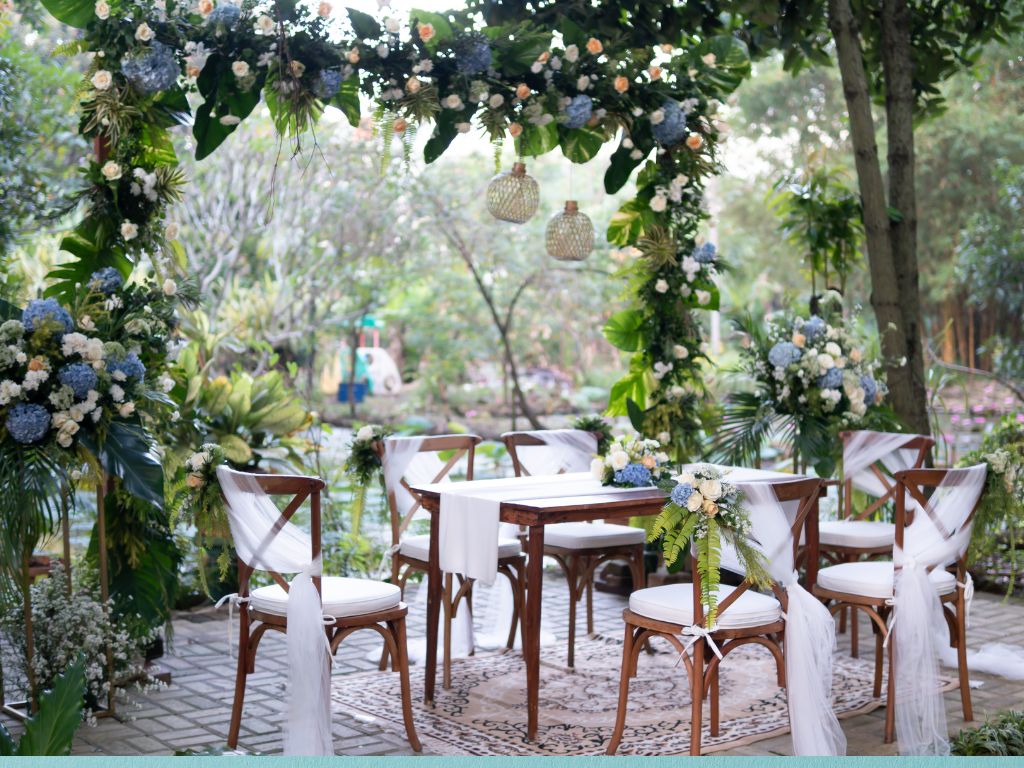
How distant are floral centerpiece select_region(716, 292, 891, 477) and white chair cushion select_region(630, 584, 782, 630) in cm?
169

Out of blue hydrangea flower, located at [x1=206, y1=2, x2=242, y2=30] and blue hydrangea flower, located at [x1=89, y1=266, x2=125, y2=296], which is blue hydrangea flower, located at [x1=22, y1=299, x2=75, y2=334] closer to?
blue hydrangea flower, located at [x1=89, y1=266, x2=125, y2=296]

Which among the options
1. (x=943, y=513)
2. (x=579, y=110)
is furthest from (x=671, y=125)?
(x=943, y=513)

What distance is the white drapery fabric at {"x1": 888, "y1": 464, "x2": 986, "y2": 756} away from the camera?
380 cm

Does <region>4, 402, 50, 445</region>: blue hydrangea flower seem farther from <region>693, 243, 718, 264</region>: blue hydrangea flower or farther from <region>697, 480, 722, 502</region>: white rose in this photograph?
<region>693, 243, 718, 264</region>: blue hydrangea flower

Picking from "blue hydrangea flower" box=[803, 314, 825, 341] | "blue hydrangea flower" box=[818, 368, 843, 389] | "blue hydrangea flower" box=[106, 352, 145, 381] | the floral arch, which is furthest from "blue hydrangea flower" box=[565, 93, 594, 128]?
"blue hydrangea flower" box=[106, 352, 145, 381]

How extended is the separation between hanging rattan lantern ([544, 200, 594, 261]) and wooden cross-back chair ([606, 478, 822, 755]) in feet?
5.93

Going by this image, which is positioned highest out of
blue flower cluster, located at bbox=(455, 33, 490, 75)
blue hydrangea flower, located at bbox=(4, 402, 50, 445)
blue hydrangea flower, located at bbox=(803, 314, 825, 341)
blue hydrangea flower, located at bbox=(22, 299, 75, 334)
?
blue flower cluster, located at bbox=(455, 33, 490, 75)

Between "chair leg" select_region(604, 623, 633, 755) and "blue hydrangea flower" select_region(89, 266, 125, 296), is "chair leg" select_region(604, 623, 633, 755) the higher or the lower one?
the lower one

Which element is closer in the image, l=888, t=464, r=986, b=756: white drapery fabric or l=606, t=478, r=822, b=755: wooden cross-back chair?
l=606, t=478, r=822, b=755: wooden cross-back chair

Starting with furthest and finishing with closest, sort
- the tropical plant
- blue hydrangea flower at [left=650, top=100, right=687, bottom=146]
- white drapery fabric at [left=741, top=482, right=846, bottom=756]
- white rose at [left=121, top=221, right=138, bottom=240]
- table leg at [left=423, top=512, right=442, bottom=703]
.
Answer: blue hydrangea flower at [left=650, top=100, right=687, bottom=146]
table leg at [left=423, top=512, right=442, bottom=703]
white rose at [left=121, top=221, right=138, bottom=240]
white drapery fabric at [left=741, top=482, right=846, bottom=756]
the tropical plant

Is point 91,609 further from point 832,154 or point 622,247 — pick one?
point 832,154

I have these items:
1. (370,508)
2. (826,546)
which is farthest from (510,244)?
(826,546)

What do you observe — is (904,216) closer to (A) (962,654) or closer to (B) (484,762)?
(A) (962,654)

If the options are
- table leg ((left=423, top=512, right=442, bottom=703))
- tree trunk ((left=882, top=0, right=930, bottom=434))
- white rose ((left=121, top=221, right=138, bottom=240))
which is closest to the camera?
white rose ((left=121, top=221, right=138, bottom=240))
